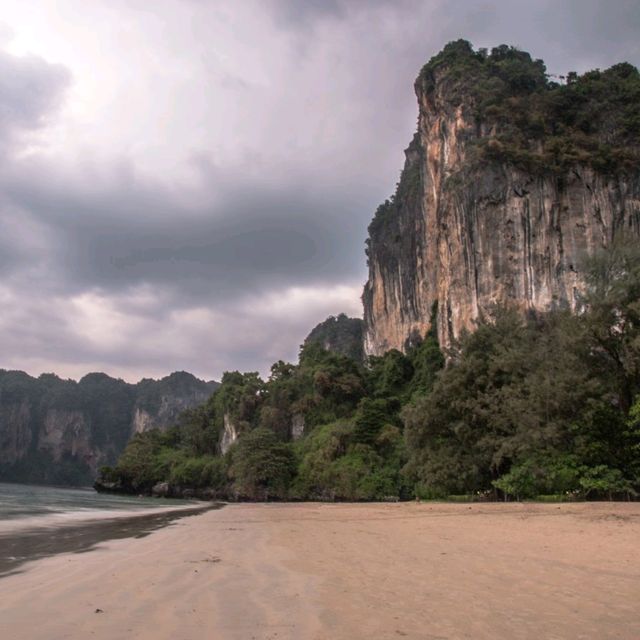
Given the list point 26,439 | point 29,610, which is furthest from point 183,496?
point 26,439

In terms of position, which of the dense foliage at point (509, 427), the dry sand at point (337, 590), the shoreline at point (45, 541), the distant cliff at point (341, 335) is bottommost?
the shoreline at point (45, 541)

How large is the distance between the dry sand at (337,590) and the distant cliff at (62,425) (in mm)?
185338

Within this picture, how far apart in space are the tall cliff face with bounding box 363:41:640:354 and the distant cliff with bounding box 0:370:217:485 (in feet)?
498

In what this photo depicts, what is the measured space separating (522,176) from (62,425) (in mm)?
185287

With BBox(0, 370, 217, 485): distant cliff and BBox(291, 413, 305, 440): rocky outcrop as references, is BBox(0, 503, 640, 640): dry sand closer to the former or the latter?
BBox(291, 413, 305, 440): rocky outcrop

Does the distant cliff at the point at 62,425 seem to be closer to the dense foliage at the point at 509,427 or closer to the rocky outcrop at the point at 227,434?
the rocky outcrop at the point at 227,434

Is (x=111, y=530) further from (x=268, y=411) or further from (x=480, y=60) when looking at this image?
(x=480, y=60)

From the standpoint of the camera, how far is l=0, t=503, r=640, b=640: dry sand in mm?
4496

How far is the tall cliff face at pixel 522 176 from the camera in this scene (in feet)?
155

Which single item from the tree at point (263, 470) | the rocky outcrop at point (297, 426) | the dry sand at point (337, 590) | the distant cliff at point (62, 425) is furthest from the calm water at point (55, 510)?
the distant cliff at point (62, 425)

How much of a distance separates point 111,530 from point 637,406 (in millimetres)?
18178

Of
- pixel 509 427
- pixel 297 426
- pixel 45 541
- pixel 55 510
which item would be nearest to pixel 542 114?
pixel 509 427

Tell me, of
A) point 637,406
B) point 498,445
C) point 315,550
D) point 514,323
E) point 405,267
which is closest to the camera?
point 315,550

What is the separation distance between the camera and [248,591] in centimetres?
594
